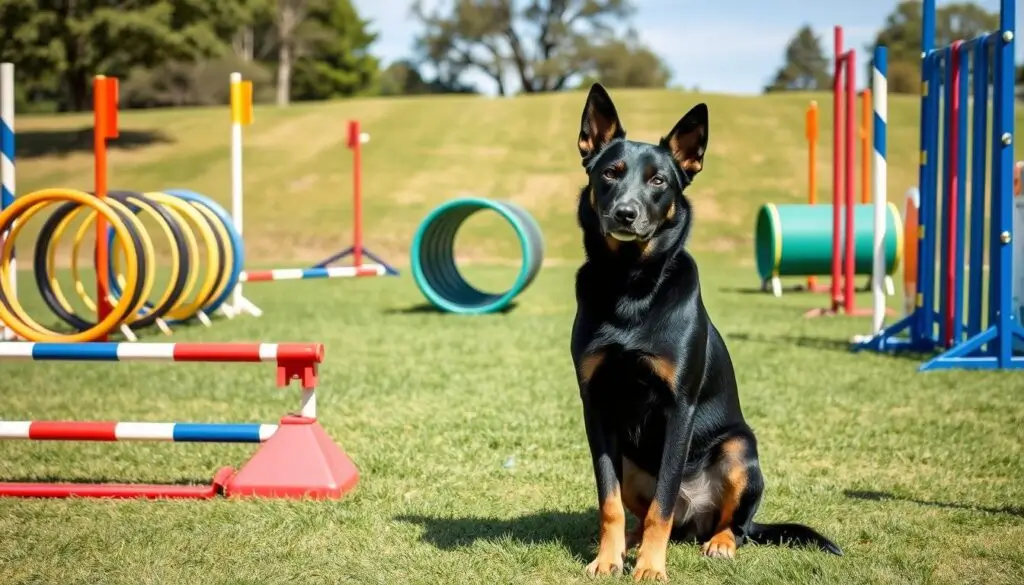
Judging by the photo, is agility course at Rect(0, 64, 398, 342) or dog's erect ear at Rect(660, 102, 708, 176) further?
agility course at Rect(0, 64, 398, 342)

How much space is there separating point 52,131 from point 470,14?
113 feet

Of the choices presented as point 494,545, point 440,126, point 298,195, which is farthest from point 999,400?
point 440,126

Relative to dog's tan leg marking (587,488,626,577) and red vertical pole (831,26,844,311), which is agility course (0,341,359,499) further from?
red vertical pole (831,26,844,311)

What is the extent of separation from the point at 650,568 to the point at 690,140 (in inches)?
61.3

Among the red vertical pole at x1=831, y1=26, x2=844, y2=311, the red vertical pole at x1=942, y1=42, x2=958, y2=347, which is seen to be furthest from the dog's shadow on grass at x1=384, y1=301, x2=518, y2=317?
the red vertical pole at x1=942, y1=42, x2=958, y2=347

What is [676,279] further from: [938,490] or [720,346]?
[938,490]

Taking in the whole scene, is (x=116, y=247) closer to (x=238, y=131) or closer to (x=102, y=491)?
(x=238, y=131)

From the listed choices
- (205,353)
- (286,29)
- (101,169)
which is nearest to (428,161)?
(101,169)

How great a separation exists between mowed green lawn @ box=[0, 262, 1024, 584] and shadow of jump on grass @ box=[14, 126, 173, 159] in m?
29.0

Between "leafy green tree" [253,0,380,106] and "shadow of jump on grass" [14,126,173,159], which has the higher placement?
"leafy green tree" [253,0,380,106]

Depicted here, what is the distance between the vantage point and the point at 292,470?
187 inches

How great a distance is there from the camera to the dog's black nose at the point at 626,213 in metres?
3.66

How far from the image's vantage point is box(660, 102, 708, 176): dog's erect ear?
12.9 feet

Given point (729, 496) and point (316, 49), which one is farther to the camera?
point (316, 49)
